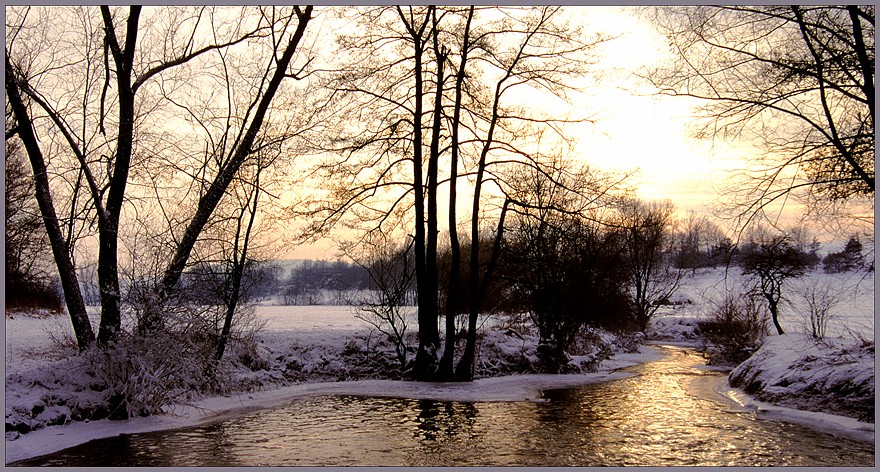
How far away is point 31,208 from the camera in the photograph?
48.1ft

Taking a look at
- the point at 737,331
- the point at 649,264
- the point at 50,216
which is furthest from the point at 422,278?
the point at 649,264

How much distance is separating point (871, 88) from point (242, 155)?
14131 mm

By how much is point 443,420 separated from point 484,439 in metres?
2.16

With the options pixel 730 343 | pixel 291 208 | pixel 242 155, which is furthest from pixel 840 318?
pixel 242 155

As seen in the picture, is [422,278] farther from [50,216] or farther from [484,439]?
[50,216]

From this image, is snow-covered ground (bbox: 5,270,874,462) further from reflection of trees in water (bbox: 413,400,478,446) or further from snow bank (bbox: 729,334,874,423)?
reflection of trees in water (bbox: 413,400,478,446)

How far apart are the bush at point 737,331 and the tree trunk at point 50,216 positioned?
2395 centimetres

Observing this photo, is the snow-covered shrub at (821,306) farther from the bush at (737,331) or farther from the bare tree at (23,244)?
the bare tree at (23,244)

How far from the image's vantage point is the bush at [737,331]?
26.8 metres

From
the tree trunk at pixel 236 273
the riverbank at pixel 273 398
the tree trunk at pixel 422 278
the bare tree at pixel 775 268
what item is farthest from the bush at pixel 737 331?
the tree trunk at pixel 236 273

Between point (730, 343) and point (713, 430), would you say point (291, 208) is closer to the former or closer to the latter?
point (713, 430)

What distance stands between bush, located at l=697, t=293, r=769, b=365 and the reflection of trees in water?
1606 centimetres

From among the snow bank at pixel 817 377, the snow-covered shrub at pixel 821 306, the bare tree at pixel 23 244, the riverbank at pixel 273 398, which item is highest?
the bare tree at pixel 23 244

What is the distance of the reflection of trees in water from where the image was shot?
11.9 meters
